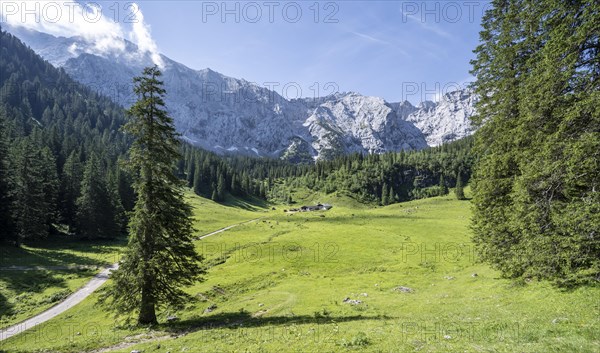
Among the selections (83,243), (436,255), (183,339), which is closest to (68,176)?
(83,243)

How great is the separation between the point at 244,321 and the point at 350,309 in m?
Answer: 9.01

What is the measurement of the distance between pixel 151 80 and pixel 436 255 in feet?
160

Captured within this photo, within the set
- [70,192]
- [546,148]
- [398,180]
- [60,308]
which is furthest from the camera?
[398,180]

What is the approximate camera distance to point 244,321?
79.8ft

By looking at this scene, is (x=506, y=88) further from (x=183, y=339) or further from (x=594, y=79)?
(x=183, y=339)

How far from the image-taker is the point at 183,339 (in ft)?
63.4

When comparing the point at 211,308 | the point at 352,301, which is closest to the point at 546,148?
the point at 352,301

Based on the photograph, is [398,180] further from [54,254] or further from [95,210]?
[54,254]

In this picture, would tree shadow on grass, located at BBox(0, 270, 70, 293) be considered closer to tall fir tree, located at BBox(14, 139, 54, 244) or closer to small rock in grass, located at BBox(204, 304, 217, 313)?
tall fir tree, located at BBox(14, 139, 54, 244)

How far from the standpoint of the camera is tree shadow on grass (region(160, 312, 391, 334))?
22.0 m

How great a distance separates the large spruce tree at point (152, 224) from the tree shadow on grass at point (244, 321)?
7.02 ft

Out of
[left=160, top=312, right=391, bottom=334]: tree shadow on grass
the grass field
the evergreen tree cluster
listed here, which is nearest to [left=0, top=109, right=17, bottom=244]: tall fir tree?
the grass field

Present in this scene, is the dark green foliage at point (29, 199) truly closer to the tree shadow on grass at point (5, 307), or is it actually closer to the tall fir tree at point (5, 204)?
the tall fir tree at point (5, 204)

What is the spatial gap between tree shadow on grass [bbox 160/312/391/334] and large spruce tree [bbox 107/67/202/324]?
7.02ft
